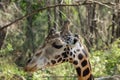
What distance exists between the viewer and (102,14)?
2152 cm

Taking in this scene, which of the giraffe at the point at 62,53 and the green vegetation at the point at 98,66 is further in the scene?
the green vegetation at the point at 98,66

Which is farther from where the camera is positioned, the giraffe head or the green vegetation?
the green vegetation

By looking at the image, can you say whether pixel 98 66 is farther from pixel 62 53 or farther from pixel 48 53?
pixel 48 53

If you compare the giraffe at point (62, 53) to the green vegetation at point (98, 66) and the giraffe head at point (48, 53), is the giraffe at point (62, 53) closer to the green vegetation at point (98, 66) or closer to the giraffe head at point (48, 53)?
the giraffe head at point (48, 53)

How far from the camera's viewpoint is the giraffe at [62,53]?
4840 mm

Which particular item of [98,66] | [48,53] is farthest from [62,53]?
[98,66]

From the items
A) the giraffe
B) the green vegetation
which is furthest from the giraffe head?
the green vegetation

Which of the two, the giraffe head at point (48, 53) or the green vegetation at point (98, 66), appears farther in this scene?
the green vegetation at point (98, 66)

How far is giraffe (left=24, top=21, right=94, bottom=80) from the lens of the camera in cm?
484

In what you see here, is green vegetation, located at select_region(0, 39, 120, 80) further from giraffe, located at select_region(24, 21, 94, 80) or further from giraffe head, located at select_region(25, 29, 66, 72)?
giraffe head, located at select_region(25, 29, 66, 72)

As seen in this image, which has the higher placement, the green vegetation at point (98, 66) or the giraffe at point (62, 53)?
the giraffe at point (62, 53)

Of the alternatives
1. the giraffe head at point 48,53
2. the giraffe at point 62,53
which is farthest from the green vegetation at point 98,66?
the giraffe head at point 48,53

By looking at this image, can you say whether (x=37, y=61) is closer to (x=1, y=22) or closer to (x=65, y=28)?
(x=65, y=28)

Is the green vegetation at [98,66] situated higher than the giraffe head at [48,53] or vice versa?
the giraffe head at [48,53]
